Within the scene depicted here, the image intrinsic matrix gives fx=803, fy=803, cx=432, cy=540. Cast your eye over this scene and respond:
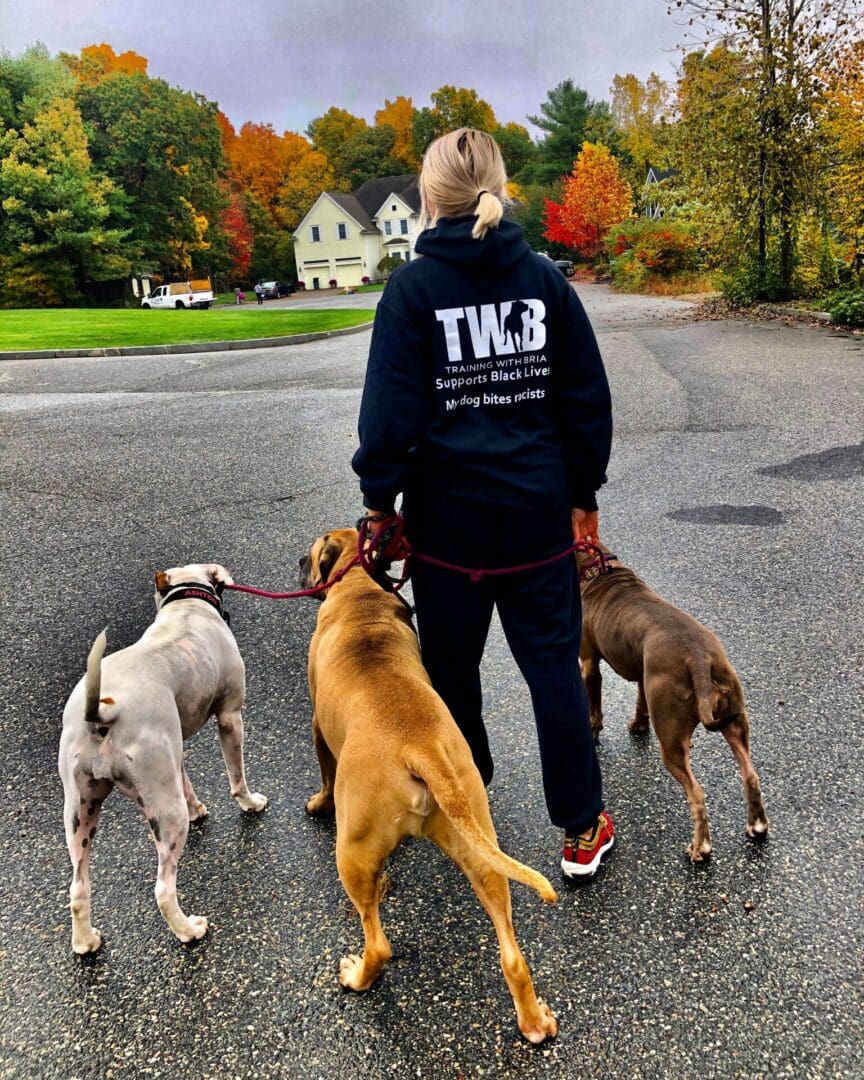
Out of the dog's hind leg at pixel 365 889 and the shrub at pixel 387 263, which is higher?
the shrub at pixel 387 263

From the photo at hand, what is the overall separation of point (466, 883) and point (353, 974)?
0.60 m

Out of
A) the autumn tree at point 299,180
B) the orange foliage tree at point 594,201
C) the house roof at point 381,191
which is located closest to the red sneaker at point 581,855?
the orange foliage tree at point 594,201

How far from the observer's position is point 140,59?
6328 centimetres

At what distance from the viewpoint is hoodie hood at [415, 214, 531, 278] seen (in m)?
2.36

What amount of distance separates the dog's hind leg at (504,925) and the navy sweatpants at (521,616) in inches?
24.0

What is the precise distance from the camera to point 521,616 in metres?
2.69

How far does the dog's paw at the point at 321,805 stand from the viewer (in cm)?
328

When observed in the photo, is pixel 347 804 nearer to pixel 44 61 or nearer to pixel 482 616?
pixel 482 616

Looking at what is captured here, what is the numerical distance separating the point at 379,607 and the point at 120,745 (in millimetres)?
1037

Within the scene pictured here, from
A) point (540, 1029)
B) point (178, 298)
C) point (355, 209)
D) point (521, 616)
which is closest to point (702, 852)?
point (540, 1029)

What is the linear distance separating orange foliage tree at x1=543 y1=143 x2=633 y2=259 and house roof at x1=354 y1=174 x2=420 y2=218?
26.4 meters

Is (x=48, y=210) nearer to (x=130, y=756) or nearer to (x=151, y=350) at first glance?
(x=151, y=350)

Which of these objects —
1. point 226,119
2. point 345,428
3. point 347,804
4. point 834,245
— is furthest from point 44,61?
point 347,804

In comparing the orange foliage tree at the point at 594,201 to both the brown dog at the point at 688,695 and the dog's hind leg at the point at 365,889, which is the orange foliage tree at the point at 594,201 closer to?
the brown dog at the point at 688,695
